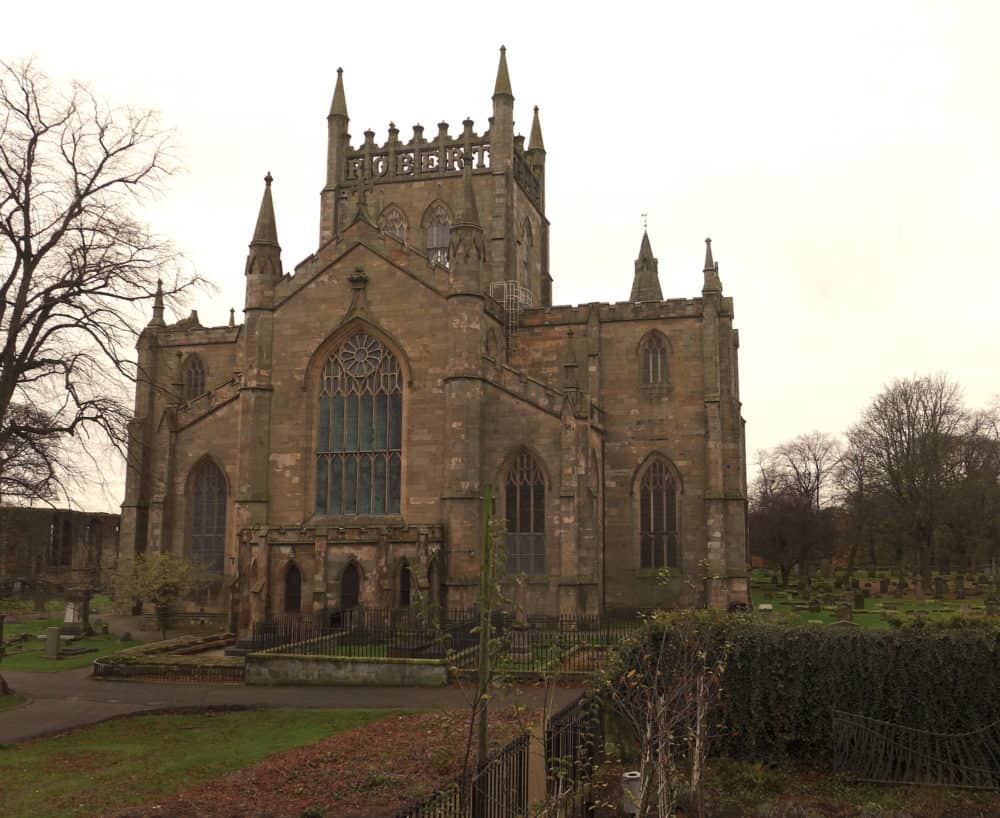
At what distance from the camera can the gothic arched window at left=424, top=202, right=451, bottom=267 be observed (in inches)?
1697

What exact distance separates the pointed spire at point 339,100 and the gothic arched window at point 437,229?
24.1 ft

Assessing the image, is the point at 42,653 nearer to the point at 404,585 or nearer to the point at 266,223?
the point at 404,585

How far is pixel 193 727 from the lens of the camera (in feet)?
57.9

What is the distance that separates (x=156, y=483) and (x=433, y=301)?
13.6m

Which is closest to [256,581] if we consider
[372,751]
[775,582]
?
[372,751]

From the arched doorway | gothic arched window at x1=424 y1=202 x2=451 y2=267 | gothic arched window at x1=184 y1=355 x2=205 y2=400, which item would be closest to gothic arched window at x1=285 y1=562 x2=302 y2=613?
the arched doorway

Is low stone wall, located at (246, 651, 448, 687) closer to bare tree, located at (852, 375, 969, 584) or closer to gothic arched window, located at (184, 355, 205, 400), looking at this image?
gothic arched window, located at (184, 355, 205, 400)

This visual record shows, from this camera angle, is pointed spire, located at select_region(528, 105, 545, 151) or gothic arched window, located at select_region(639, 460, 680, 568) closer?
gothic arched window, located at select_region(639, 460, 680, 568)

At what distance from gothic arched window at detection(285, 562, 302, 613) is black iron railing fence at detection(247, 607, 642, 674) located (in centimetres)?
99

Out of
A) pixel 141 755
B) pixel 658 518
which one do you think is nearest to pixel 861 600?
pixel 658 518

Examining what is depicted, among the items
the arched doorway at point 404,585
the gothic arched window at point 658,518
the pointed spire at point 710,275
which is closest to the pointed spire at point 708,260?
the pointed spire at point 710,275

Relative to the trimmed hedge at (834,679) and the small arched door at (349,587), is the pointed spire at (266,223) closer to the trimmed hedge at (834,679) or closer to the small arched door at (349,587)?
the small arched door at (349,587)

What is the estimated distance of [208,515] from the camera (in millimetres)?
35531

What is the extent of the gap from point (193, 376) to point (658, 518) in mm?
22708
